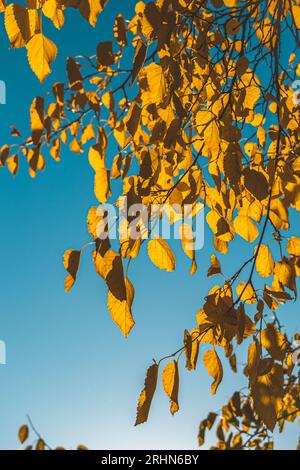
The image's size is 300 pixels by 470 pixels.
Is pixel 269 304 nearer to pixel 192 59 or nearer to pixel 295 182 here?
pixel 295 182

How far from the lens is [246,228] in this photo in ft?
3.89

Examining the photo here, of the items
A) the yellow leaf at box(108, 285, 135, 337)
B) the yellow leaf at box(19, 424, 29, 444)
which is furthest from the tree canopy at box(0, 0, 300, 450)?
the yellow leaf at box(19, 424, 29, 444)

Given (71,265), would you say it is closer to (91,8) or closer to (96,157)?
(96,157)

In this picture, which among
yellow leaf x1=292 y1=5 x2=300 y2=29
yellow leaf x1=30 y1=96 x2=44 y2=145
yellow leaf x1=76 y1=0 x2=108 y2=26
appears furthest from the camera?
yellow leaf x1=292 y1=5 x2=300 y2=29

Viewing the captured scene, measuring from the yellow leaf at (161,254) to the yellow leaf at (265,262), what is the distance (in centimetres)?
25

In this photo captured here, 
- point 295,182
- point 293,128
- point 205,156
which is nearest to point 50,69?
point 205,156

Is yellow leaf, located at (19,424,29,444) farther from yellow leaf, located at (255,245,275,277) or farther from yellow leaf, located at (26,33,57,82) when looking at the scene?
yellow leaf, located at (26,33,57,82)

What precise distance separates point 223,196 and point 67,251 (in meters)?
0.40

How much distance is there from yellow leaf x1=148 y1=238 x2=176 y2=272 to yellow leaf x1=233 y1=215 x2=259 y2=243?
23 centimetres

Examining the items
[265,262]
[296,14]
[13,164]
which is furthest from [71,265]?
[13,164]

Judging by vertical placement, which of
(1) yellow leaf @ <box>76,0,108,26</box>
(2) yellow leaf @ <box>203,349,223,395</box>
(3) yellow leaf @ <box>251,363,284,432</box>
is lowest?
(3) yellow leaf @ <box>251,363,284,432</box>

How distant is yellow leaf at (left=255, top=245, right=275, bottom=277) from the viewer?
46.7 inches

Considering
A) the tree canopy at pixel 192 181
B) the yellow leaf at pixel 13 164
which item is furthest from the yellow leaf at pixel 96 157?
the yellow leaf at pixel 13 164

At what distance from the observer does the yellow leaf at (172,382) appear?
93 cm
